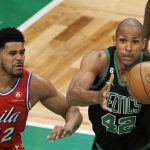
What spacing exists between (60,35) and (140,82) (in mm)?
4976

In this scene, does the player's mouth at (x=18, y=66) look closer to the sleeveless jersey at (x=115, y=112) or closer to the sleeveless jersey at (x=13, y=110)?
the sleeveless jersey at (x=13, y=110)

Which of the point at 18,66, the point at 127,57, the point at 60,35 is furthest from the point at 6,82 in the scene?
the point at 60,35

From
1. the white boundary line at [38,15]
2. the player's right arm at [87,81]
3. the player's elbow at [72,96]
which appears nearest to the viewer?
the player's right arm at [87,81]

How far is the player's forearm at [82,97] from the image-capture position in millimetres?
4613

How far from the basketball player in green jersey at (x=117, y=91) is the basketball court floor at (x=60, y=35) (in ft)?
5.35

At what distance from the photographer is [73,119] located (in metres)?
5.12

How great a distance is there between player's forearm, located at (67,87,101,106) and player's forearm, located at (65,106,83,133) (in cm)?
18

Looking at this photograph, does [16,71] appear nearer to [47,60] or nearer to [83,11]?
[47,60]

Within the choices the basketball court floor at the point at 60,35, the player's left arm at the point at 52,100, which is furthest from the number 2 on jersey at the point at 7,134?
the basketball court floor at the point at 60,35

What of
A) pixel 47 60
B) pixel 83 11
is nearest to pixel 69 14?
pixel 83 11

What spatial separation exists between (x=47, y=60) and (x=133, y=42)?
4061mm

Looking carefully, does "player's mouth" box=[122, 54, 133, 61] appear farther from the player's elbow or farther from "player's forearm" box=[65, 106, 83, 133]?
"player's forearm" box=[65, 106, 83, 133]

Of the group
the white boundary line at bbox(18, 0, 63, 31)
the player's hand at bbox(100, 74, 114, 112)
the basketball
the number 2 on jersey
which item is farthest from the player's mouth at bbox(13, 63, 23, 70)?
the white boundary line at bbox(18, 0, 63, 31)

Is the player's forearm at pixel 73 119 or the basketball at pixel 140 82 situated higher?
the basketball at pixel 140 82
